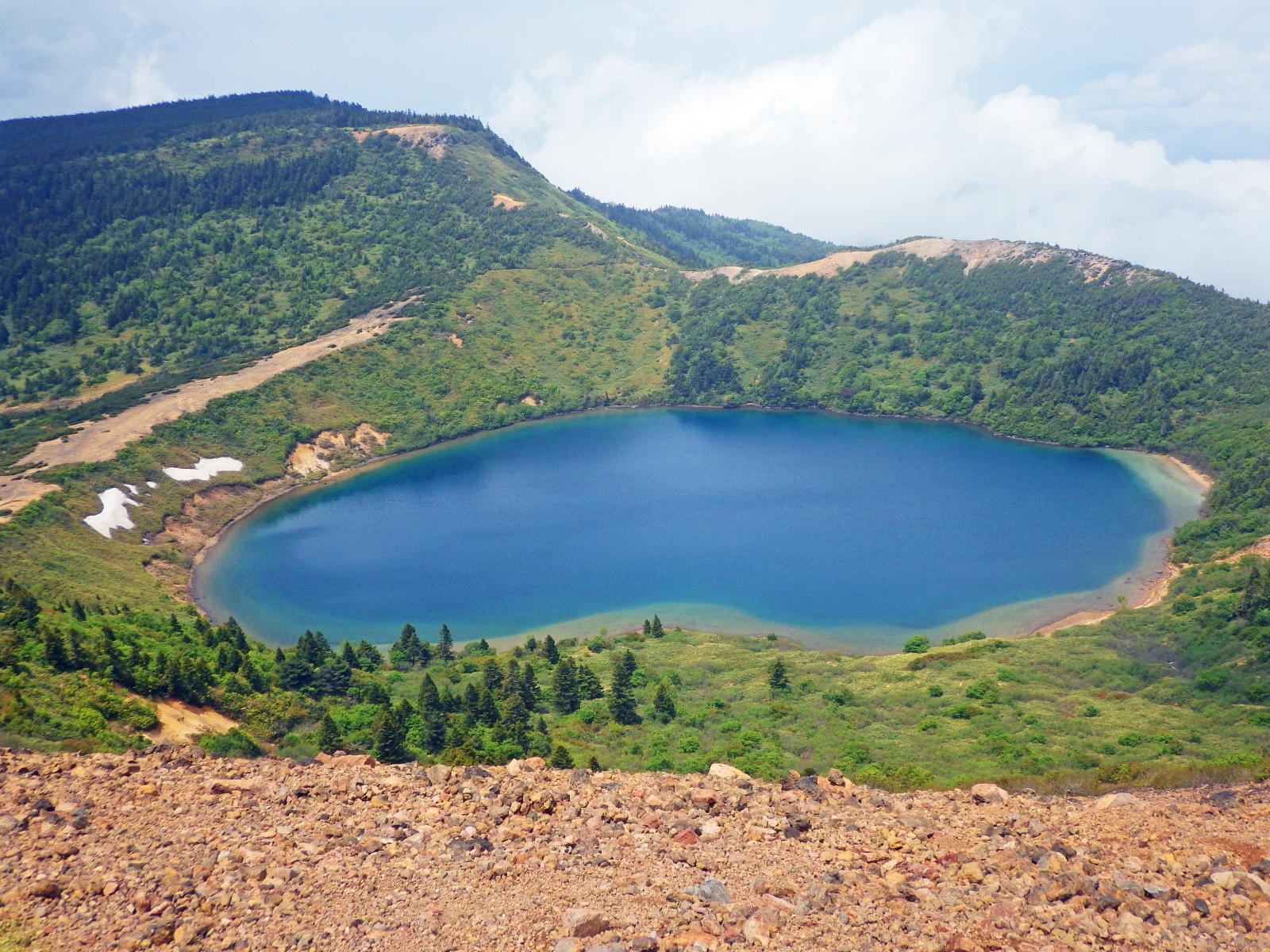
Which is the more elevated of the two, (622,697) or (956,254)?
(956,254)

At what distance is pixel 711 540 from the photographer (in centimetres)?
8838

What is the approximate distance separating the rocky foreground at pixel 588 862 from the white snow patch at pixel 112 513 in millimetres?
70265

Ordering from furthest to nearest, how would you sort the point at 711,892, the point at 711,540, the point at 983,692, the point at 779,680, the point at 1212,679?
the point at 711,540 < the point at 779,680 < the point at 983,692 < the point at 1212,679 < the point at 711,892

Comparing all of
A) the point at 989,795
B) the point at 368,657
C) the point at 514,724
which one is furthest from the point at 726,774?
the point at 368,657

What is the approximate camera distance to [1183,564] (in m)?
75.6

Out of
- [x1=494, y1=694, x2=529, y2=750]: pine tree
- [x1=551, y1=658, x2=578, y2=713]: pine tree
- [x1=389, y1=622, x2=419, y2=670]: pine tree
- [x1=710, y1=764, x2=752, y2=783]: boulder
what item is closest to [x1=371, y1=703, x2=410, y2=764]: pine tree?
[x1=494, y1=694, x2=529, y2=750]: pine tree

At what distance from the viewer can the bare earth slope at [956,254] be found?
159 metres

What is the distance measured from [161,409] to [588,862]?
11552 cm

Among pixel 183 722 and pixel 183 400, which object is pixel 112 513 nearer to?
pixel 183 400

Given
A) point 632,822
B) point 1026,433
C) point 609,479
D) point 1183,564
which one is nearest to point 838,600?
point 1183,564

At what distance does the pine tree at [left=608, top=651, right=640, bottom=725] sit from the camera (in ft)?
156

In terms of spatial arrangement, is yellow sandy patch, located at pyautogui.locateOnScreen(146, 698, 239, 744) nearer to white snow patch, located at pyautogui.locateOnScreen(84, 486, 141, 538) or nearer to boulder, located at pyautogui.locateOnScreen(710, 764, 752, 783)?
boulder, located at pyautogui.locateOnScreen(710, 764, 752, 783)

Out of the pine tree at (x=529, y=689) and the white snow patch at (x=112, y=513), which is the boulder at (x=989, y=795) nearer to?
the pine tree at (x=529, y=689)

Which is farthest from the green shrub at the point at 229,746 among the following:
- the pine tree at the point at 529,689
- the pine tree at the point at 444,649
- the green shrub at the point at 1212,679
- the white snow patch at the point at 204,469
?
the white snow patch at the point at 204,469
